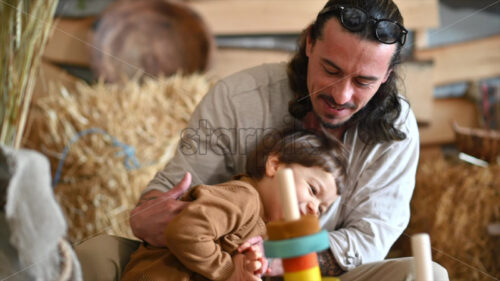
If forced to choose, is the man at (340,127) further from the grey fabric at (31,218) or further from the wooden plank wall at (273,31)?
the wooden plank wall at (273,31)

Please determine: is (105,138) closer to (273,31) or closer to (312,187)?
(273,31)

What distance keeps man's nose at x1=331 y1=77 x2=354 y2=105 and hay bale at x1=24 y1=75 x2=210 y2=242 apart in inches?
30.5

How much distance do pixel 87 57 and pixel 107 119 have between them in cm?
38

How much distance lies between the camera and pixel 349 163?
718 mm

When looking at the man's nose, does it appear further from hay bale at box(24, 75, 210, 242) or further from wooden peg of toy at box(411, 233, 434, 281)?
hay bale at box(24, 75, 210, 242)

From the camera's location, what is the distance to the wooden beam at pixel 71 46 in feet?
5.23

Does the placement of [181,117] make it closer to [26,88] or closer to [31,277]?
[26,88]

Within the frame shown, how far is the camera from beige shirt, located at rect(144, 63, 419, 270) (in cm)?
74

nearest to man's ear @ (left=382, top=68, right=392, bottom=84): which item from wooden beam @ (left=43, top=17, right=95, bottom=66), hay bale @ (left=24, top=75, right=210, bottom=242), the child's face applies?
the child's face

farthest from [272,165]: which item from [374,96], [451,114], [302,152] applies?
[451,114]

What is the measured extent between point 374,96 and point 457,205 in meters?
0.79

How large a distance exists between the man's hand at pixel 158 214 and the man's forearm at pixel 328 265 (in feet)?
0.66

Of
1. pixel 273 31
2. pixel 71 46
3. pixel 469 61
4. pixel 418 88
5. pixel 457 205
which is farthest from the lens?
pixel 273 31

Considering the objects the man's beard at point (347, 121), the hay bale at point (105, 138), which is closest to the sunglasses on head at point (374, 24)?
the man's beard at point (347, 121)
